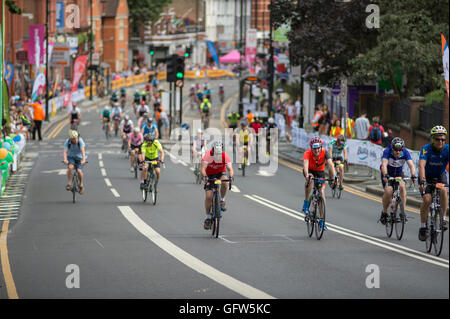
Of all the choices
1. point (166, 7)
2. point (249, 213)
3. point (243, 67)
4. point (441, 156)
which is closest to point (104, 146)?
point (249, 213)

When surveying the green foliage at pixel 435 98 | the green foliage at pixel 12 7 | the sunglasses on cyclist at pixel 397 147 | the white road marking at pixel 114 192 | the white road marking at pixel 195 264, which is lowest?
the white road marking at pixel 114 192

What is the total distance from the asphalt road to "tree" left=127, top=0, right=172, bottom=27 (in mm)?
95410

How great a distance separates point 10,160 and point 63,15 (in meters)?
55.0

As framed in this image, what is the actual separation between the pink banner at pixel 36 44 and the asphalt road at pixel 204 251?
2914 centimetres

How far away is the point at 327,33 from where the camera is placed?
38625mm

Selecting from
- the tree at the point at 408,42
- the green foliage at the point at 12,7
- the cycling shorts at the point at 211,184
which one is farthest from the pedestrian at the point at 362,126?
the cycling shorts at the point at 211,184

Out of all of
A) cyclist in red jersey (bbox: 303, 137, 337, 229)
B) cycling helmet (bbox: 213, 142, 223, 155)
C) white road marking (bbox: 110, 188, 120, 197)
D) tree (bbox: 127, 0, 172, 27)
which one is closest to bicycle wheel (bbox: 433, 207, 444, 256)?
cyclist in red jersey (bbox: 303, 137, 337, 229)

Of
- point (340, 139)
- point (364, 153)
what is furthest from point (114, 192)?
point (364, 153)

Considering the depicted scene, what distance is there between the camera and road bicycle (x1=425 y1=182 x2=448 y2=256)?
15258mm

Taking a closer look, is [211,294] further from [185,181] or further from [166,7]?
[166,7]

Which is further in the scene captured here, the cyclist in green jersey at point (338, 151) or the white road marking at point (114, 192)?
the white road marking at point (114, 192)

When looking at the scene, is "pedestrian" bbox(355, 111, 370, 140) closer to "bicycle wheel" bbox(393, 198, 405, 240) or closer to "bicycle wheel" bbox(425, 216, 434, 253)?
"bicycle wheel" bbox(393, 198, 405, 240)

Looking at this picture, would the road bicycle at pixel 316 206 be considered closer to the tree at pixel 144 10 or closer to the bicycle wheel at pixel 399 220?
the bicycle wheel at pixel 399 220

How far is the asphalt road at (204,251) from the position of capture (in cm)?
1240
